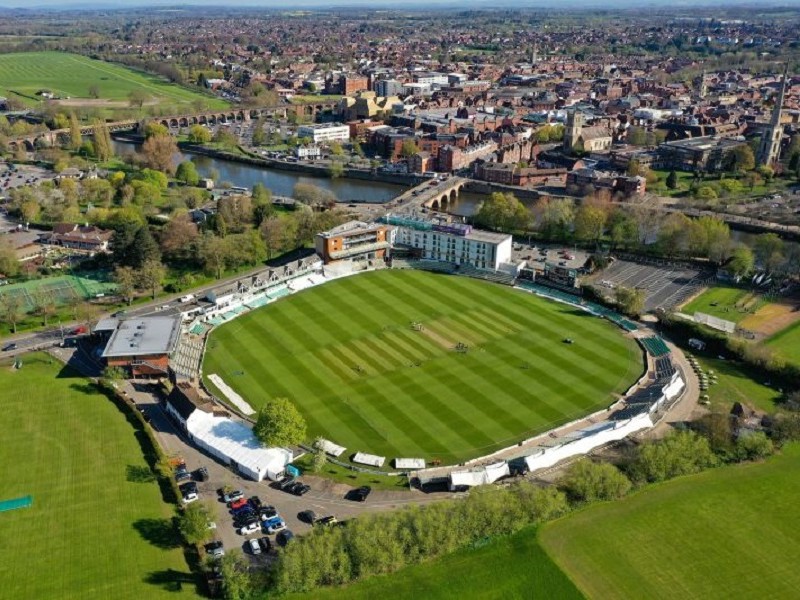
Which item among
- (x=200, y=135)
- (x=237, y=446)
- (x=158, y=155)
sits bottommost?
(x=237, y=446)

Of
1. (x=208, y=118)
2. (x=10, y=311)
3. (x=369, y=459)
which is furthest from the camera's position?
(x=208, y=118)

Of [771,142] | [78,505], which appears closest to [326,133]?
[771,142]

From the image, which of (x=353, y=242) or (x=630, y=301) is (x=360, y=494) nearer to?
(x=630, y=301)

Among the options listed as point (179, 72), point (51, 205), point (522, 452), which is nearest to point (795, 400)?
point (522, 452)

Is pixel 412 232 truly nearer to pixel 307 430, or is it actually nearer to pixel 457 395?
pixel 457 395

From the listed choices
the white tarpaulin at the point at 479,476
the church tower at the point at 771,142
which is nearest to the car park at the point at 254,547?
the white tarpaulin at the point at 479,476
